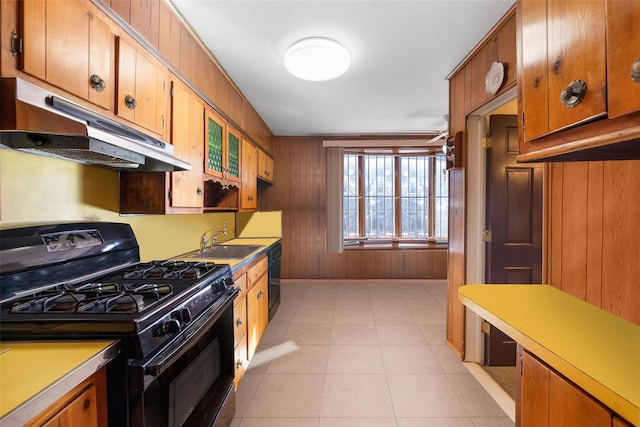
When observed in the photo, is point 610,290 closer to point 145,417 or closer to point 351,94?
point 145,417

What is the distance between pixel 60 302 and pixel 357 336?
7.89 feet

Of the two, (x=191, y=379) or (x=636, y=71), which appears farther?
(x=191, y=379)

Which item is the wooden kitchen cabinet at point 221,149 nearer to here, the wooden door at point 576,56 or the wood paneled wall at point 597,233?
the wooden door at point 576,56

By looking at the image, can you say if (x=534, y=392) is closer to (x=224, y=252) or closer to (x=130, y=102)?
(x=130, y=102)

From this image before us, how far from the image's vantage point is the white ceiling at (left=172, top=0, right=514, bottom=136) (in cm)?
168

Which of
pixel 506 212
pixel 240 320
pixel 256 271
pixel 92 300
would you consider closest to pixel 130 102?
pixel 92 300

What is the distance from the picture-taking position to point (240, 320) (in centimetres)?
200

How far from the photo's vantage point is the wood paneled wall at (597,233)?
37.8 inches

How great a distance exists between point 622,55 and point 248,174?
2.93 meters

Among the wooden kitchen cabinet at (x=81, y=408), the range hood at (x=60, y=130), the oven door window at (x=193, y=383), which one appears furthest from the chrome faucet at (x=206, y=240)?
the wooden kitchen cabinet at (x=81, y=408)

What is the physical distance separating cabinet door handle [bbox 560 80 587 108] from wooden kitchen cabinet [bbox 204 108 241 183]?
1.95 meters

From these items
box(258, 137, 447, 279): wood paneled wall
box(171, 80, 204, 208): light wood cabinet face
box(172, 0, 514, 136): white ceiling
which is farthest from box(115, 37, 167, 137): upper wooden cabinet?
box(258, 137, 447, 279): wood paneled wall

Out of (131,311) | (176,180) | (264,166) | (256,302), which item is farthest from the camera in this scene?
(264,166)

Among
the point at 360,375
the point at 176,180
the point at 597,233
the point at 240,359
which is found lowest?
the point at 360,375
